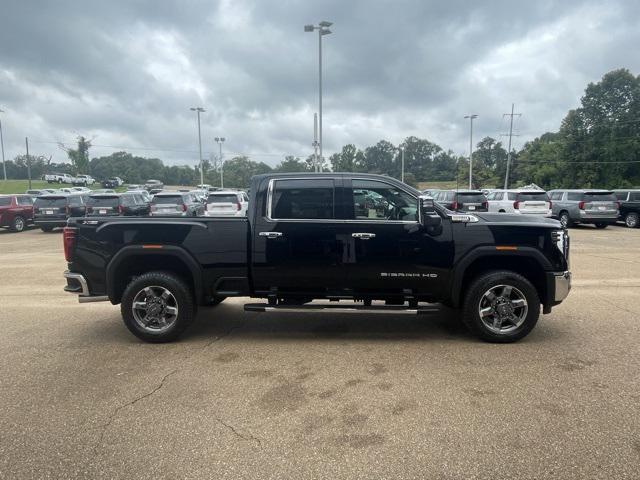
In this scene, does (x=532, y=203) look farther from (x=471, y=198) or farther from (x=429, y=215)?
(x=429, y=215)

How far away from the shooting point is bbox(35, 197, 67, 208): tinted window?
58.5 feet

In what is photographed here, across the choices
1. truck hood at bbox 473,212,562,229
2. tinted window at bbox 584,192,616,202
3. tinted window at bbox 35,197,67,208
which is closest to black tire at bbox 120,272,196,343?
truck hood at bbox 473,212,562,229

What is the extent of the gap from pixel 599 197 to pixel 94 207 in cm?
2068

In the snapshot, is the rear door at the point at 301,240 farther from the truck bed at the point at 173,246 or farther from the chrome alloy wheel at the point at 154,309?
the chrome alloy wheel at the point at 154,309

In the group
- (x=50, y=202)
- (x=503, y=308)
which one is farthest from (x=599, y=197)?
(x=50, y=202)

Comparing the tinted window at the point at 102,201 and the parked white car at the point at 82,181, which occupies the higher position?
the parked white car at the point at 82,181

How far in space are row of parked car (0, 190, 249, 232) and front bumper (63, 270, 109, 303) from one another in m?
12.8

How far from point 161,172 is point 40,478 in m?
110

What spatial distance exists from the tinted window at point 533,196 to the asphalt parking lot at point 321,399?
13163 millimetres

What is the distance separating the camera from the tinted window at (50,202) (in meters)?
17.8

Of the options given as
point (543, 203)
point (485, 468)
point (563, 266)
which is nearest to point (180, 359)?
point (485, 468)

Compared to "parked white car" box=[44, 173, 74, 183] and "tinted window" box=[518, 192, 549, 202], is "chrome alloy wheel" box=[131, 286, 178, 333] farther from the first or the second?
"parked white car" box=[44, 173, 74, 183]

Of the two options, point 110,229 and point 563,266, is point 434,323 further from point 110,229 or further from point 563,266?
point 110,229

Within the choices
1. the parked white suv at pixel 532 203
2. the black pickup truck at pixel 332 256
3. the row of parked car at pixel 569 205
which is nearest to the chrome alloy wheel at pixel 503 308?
the black pickup truck at pixel 332 256
